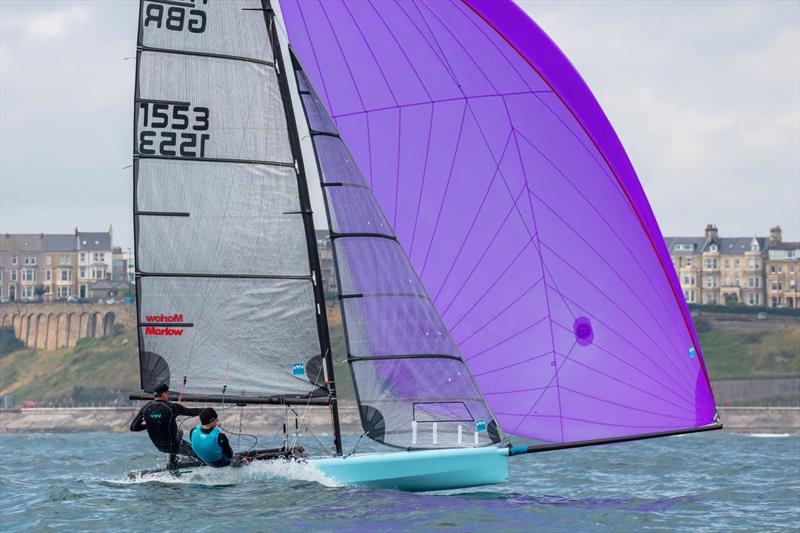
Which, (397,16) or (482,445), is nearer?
(482,445)

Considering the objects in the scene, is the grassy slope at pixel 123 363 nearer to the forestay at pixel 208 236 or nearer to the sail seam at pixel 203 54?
the forestay at pixel 208 236

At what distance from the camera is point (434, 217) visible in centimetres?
1531

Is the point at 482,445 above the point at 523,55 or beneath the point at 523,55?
beneath

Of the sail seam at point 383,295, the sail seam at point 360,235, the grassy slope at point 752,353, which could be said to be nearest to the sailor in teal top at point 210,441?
the sail seam at point 383,295

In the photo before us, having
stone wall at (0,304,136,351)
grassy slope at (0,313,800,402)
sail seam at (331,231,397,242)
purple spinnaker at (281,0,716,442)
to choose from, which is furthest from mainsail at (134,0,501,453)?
stone wall at (0,304,136,351)

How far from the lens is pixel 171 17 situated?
1579 cm

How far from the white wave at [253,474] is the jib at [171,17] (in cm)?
570

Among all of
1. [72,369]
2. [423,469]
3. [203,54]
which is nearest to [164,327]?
[203,54]

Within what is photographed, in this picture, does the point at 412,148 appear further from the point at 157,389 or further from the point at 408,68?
the point at 157,389

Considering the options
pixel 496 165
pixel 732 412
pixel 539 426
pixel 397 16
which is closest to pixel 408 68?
pixel 397 16

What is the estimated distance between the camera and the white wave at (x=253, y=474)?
1470cm

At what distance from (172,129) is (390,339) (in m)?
4.00

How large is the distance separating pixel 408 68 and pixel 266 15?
2.01m

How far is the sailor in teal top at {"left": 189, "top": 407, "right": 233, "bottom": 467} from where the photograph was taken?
1458 cm
